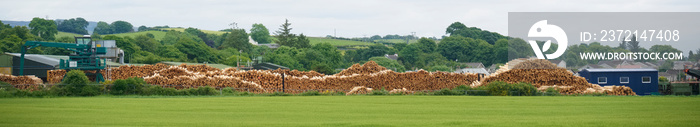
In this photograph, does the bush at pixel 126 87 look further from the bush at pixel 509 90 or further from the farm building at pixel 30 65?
the farm building at pixel 30 65

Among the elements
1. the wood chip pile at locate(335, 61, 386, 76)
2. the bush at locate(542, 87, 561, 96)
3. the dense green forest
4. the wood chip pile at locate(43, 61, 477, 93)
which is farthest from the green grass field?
the dense green forest

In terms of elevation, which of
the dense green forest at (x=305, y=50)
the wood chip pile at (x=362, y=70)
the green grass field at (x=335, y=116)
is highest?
the dense green forest at (x=305, y=50)

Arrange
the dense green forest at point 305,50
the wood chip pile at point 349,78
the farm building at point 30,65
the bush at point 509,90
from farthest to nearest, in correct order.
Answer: the dense green forest at point 305,50
the farm building at point 30,65
the wood chip pile at point 349,78
the bush at point 509,90

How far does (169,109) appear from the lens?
1088 inches

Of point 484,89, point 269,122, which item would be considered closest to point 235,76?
point 484,89

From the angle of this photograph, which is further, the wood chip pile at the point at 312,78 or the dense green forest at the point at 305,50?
the dense green forest at the point at 305,50

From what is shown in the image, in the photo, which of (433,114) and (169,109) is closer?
(433,114)

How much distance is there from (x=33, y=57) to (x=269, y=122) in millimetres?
51584

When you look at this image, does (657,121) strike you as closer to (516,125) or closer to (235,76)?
(516,125)

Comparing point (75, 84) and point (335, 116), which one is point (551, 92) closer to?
point (335, 116)

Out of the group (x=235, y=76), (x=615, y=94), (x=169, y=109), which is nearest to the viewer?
(x=169, y=109)

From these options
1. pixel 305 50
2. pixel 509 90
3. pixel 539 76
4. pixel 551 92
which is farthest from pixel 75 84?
pixel 305 50

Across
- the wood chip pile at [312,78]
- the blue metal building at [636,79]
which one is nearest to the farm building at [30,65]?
the wood chip pile at [312,78]

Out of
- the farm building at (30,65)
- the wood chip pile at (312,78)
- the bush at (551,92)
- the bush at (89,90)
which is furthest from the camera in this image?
the farm building at (30,65)
